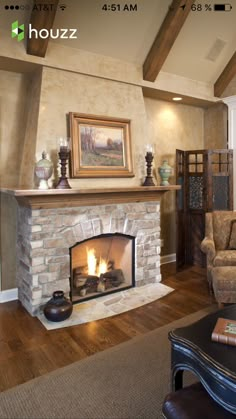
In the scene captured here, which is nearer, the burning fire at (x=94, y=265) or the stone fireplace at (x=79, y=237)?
the stone fireplace at (x=79, y=237)

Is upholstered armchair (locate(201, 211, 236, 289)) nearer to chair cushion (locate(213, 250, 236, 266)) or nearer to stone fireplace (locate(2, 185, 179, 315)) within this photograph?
chair cushion (locate(213, 250, 236, 266))

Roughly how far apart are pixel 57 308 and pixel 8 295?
95 cm

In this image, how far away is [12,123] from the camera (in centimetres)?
364

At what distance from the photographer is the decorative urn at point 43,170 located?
128 inches

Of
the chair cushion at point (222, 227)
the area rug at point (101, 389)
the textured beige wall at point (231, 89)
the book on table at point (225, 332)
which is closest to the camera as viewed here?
the book on table at point (225, 332)

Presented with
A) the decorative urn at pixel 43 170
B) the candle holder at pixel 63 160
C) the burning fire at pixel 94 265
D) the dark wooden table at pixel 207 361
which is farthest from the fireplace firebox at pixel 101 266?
the dark wooden table at pixel 207 361

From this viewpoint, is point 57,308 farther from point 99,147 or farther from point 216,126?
point 216,126

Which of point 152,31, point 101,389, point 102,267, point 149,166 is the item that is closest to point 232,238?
point 149,166

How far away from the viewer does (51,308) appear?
3.09 m

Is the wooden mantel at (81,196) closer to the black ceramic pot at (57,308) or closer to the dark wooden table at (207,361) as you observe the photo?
the black ceramic pot at (57,308)

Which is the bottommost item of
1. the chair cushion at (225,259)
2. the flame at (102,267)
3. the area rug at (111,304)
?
the area rug at (111,304)

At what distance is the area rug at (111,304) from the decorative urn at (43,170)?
143 centimetres

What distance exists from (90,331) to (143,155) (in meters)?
2.37

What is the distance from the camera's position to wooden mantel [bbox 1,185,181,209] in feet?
10.2
